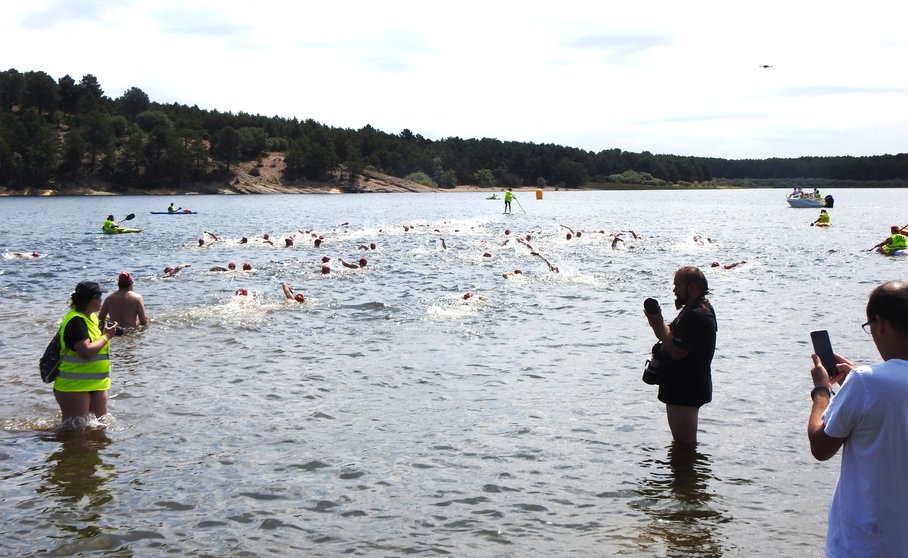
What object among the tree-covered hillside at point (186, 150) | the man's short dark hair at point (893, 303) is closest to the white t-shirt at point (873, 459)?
the man's short dark hair at point (893, 303)

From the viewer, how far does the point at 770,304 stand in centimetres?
1920

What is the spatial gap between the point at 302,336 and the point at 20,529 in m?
8.75

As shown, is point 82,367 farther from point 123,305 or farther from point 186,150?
point 186,150

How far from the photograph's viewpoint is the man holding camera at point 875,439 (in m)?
3.63

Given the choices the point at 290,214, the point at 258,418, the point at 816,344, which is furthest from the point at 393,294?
the point at 290,214

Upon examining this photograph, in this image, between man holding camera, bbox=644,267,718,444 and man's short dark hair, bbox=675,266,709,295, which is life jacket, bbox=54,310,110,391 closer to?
man holding camera, bbox=644,267,718,444

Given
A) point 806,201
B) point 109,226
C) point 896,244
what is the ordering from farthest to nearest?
point 806,201 < point 109,226 < point 896,244

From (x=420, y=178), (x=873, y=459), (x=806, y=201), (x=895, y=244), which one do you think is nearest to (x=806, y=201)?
(x=806, y=201)

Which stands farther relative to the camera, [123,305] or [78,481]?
[123,305]

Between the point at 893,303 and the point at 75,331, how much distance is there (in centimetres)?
758

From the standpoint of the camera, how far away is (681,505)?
7078 mm

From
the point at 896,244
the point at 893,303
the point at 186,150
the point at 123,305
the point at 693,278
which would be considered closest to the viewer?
the point at 893,303

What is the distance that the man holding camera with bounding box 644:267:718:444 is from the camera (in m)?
6.72

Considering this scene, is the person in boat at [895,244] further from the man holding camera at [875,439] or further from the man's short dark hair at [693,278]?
the man holding camera at [875,439]
